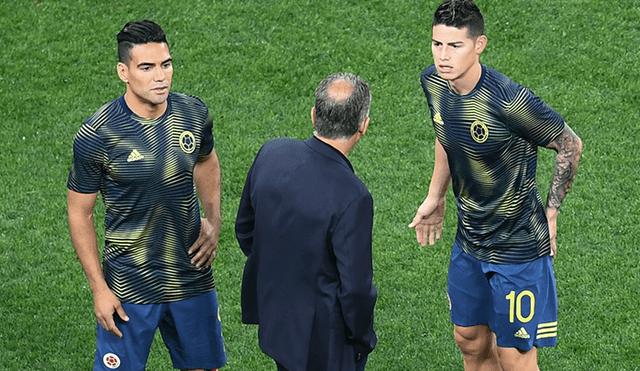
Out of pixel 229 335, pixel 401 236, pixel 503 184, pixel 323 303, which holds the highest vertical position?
pixel 503 184

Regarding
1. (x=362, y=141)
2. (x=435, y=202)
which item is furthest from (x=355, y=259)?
(x=362, y=141)

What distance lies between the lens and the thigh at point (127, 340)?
5668 mm

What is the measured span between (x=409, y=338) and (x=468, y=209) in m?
1.94

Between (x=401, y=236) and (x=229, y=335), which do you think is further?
(x=401, y=236)

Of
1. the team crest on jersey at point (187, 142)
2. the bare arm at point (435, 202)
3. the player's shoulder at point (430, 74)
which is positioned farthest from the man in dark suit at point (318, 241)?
the bare arm at point (435, 202)

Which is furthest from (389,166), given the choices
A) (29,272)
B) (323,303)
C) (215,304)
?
(323,303)

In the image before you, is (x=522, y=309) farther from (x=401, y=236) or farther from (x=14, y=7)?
(x=14, y=7)

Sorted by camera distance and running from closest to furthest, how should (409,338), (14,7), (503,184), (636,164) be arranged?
(503,184), (409,338), (636,164), (14,7)

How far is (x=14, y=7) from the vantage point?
12211 mm

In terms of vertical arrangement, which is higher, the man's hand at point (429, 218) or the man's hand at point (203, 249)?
the man's hand at point (429, 218)

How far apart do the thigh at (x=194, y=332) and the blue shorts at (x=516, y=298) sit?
60.6 inches

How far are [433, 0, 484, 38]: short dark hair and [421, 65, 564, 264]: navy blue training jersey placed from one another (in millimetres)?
265

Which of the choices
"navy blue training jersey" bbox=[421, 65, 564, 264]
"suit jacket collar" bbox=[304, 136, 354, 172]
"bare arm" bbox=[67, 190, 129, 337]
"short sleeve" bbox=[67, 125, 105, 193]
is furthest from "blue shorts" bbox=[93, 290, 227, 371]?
"navy blue training jersey" bbox=[421, 65, 564, 264]

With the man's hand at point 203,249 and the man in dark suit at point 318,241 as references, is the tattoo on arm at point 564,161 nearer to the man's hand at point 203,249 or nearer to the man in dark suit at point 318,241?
the man in dark suit at point 318,241
